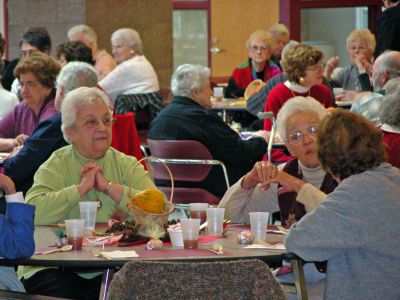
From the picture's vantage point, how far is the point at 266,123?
7012mm

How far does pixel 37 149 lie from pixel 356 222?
2.38m

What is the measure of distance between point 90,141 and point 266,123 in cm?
297

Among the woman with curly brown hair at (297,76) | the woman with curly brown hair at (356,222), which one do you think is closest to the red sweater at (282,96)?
the woman with curly brown hair at (297,76)

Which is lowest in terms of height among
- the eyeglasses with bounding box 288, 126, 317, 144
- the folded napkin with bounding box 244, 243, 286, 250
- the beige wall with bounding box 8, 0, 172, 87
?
the folded napkin with bounding box 244, 243, 286, 250

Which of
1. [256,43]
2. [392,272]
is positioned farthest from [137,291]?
[256,43]

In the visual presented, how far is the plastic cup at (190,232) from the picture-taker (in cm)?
325

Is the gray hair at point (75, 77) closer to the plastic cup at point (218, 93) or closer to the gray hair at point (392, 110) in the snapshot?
the gray hair at point (392, 110)

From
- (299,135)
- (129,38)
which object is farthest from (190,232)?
(129,38)

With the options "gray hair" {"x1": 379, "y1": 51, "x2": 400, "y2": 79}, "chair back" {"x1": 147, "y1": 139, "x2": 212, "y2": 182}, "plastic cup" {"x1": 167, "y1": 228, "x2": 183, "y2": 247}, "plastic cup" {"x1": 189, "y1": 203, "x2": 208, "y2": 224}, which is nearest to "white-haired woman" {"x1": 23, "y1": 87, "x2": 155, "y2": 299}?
"plastic cup" {"x1": 189, "y1": 203, "x2": 208, "y2": 224}

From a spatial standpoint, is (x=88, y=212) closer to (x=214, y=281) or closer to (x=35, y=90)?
(x=214, y=281)

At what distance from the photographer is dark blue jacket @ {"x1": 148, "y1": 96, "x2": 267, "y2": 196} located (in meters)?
5.99

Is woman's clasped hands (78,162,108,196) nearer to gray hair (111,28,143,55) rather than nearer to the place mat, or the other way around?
the place mat

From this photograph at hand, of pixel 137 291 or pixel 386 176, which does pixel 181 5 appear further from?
pixel 137 291

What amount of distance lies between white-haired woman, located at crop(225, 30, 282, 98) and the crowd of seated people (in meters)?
3.12
